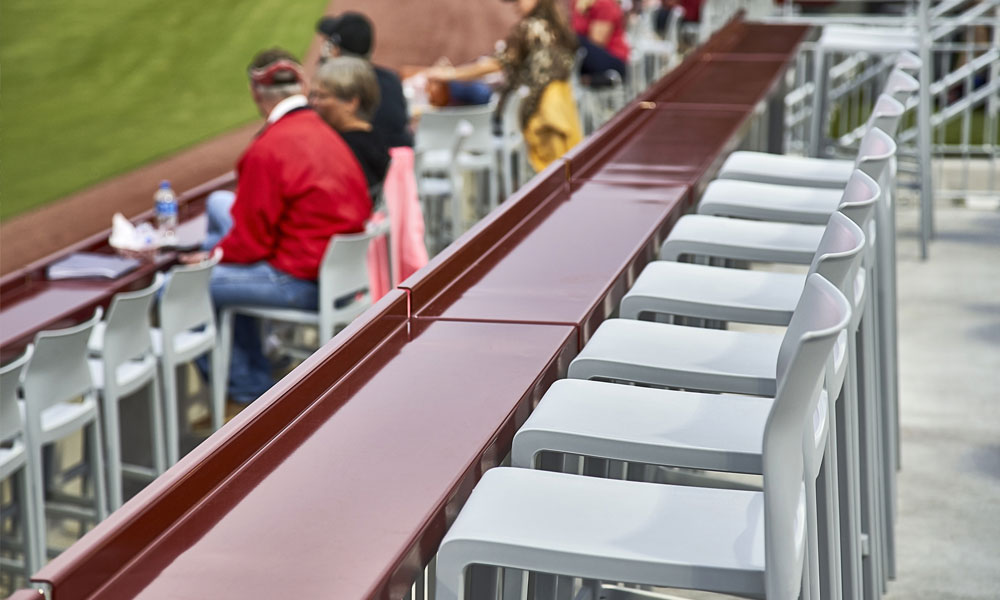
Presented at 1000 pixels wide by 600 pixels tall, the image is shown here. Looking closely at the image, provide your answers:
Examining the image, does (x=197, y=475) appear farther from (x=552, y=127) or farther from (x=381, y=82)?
(x=552, y=127)

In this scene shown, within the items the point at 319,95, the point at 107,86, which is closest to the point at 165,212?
the point at 319,95

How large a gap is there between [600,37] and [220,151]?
9.63ft

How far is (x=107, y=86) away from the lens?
8.92m

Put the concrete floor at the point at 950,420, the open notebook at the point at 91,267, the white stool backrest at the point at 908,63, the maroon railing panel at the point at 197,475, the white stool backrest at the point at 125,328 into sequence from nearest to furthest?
the maroon railing panel at the point at 197,475
the concrete floor at the point at 950,420
the white stool backrest at the point at 125,328
the white stool backrest at the point at 908,63
the open notebook at the point at 91,267

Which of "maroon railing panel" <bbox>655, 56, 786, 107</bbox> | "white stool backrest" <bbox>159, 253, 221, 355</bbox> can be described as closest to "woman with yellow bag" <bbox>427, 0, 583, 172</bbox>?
"maroon railing panel" <bbox>655, 56, 786, 107</bbox>

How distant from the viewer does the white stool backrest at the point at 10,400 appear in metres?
2.90

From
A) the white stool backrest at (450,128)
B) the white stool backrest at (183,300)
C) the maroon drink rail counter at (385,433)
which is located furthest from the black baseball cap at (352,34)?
the maroon drink rail counter at (385,433)

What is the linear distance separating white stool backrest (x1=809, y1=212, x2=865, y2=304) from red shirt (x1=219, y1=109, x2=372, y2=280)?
2611 mm

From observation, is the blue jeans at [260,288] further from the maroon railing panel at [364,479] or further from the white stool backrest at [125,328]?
the maroon railing panel at [364,479]

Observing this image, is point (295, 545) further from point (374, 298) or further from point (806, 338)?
point (374, 298)

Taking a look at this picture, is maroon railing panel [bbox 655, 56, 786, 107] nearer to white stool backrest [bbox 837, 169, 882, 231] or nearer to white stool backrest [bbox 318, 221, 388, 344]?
white stool backrest [bbox 318, 221, 388, 344]

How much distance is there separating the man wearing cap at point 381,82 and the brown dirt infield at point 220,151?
7.29ft

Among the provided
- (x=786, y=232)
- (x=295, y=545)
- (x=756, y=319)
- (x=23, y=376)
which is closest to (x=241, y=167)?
(x=23, y=376)

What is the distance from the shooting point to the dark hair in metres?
5.78
